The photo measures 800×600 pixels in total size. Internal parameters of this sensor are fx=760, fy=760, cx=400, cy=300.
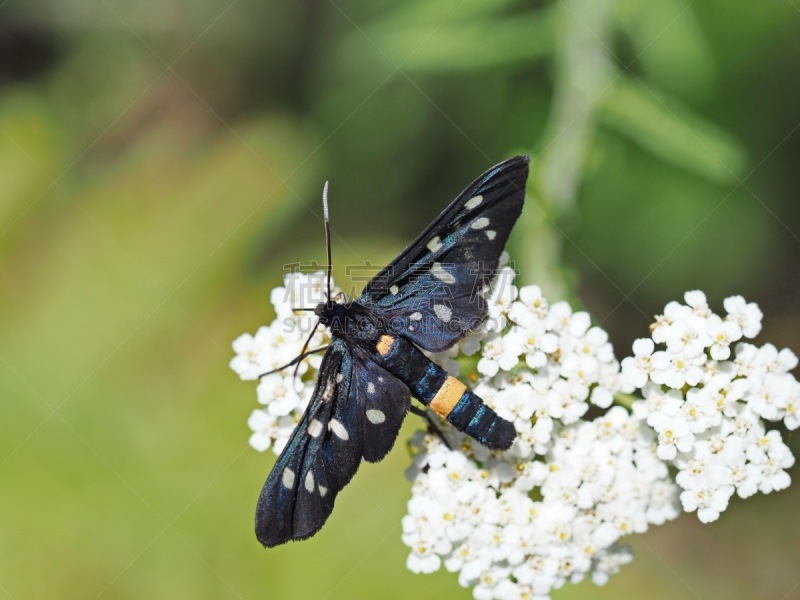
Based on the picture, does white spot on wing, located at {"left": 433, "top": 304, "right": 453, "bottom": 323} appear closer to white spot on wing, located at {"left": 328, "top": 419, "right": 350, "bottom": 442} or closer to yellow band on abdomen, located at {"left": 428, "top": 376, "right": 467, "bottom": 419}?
yellow band on abdomen, located at {"left": 428, "top": 376, "right": 467, "bottom": 419}

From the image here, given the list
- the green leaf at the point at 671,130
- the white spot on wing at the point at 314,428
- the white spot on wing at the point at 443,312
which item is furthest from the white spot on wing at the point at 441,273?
the green leaf at the point at 671,130

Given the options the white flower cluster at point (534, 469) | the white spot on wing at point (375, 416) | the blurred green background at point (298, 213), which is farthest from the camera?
the blurred green background at point (298, 213)

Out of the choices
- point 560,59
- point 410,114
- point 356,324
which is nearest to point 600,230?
point 560,59

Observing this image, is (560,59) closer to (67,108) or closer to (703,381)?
(703,381)

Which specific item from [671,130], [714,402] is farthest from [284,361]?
[671,130]

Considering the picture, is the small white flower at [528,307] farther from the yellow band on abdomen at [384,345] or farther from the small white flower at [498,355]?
the yellow band on abdomen at [384,345]

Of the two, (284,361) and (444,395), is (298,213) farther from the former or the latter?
(444,395)

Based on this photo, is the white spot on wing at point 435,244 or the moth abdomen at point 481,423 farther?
the white spot on wing at point 435,244
